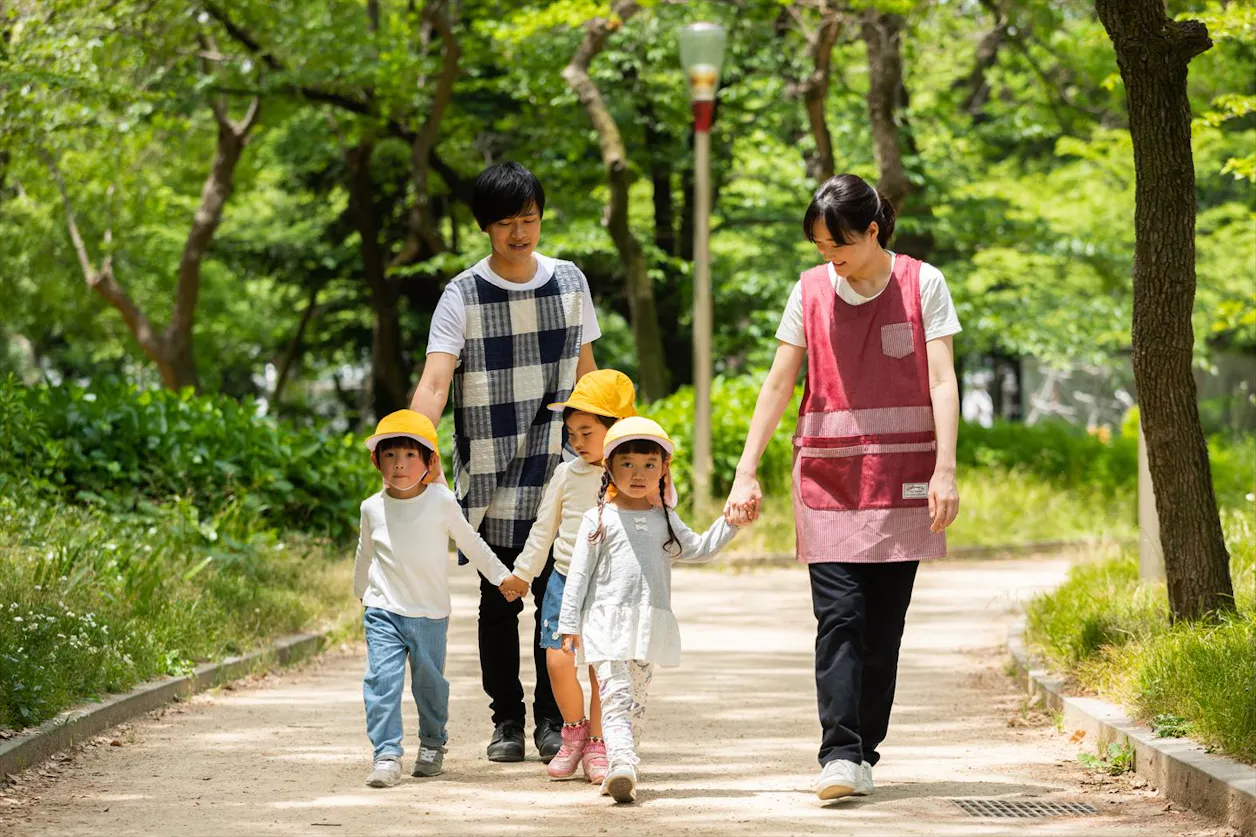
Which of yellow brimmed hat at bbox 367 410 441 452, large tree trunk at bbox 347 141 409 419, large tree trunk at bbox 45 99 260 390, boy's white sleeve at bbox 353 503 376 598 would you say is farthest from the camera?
large tree trunk at bbox 347 141 409 419

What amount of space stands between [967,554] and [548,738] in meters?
11.1

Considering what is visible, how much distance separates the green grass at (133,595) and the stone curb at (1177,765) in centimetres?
393

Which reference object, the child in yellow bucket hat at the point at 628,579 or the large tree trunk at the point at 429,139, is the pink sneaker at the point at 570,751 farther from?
the large tree trunk at the point at 429,139

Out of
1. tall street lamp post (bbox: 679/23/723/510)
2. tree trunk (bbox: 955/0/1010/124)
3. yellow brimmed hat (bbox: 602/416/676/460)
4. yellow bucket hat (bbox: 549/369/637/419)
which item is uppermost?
tree trunk (bbox: 955/0/1010/124)

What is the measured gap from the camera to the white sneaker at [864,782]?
5566mm

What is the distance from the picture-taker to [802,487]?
224 inches

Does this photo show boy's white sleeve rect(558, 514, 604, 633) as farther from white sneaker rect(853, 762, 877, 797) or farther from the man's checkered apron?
white sneaker rect(853, 762, 877, 797)

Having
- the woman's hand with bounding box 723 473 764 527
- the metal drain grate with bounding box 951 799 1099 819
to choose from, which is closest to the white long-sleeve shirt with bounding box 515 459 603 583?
the woman's hand with bounding box 723 473 764 527

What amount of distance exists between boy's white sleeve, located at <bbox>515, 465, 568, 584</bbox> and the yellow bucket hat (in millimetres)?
263

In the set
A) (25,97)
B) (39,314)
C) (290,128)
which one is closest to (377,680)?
(25,97)

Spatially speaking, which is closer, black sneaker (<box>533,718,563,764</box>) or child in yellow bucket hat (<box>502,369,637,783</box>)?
child in yellow bucket hat (<box>502,369,637,783</box>)

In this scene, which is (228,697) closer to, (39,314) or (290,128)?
(290,128)

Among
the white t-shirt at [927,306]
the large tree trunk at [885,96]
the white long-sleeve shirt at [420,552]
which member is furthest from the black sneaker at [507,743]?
the large tree trunk at [885,96]

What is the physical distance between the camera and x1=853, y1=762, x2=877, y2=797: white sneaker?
18.3 ft
